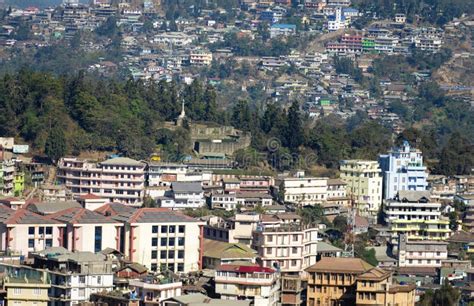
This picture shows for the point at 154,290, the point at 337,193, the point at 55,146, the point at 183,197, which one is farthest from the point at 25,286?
the point at 337,193

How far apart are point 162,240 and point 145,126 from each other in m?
17.4

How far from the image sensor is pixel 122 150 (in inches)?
2215

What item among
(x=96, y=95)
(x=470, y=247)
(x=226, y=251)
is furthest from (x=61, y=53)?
(x=226, y=251)

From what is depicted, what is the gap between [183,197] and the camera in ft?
167

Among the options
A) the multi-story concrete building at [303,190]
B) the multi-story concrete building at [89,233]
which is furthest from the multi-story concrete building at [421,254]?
the multi-story concrete building at [303,190]

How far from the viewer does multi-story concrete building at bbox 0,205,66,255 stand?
1604 inches

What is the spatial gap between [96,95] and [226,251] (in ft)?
64.2

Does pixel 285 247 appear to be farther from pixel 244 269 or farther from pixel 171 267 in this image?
pixel 244 269

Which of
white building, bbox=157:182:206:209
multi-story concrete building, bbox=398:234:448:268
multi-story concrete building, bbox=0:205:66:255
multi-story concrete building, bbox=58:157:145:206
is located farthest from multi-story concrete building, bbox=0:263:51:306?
multi-story concrete building, bbox=58:157:145:206

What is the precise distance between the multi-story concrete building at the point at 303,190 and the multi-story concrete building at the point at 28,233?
44.6ft

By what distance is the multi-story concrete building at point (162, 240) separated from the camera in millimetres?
41531

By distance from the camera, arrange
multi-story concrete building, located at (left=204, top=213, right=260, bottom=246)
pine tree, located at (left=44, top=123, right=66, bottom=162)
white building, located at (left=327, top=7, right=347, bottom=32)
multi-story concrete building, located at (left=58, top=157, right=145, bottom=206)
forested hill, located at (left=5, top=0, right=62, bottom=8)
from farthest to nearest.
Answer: forested hill, located at (left=5, top=0, right=62, bottom=8) → white building, located at (left=327, top=7, right=347, bottom=32) → pine tree, located at (left=44, top=123, right=66, bottom=162) → multi-story concrete building, located at (left=58, top=157, right=145, bottom=206) → multi-story concrete building, located at (left=204, top=213, right=260, bottom=246)

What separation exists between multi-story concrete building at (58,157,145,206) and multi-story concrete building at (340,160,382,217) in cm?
677

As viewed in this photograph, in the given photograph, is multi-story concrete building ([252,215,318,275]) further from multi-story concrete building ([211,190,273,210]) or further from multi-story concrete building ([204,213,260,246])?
multi-story concrete building ([211,190,273,210])
